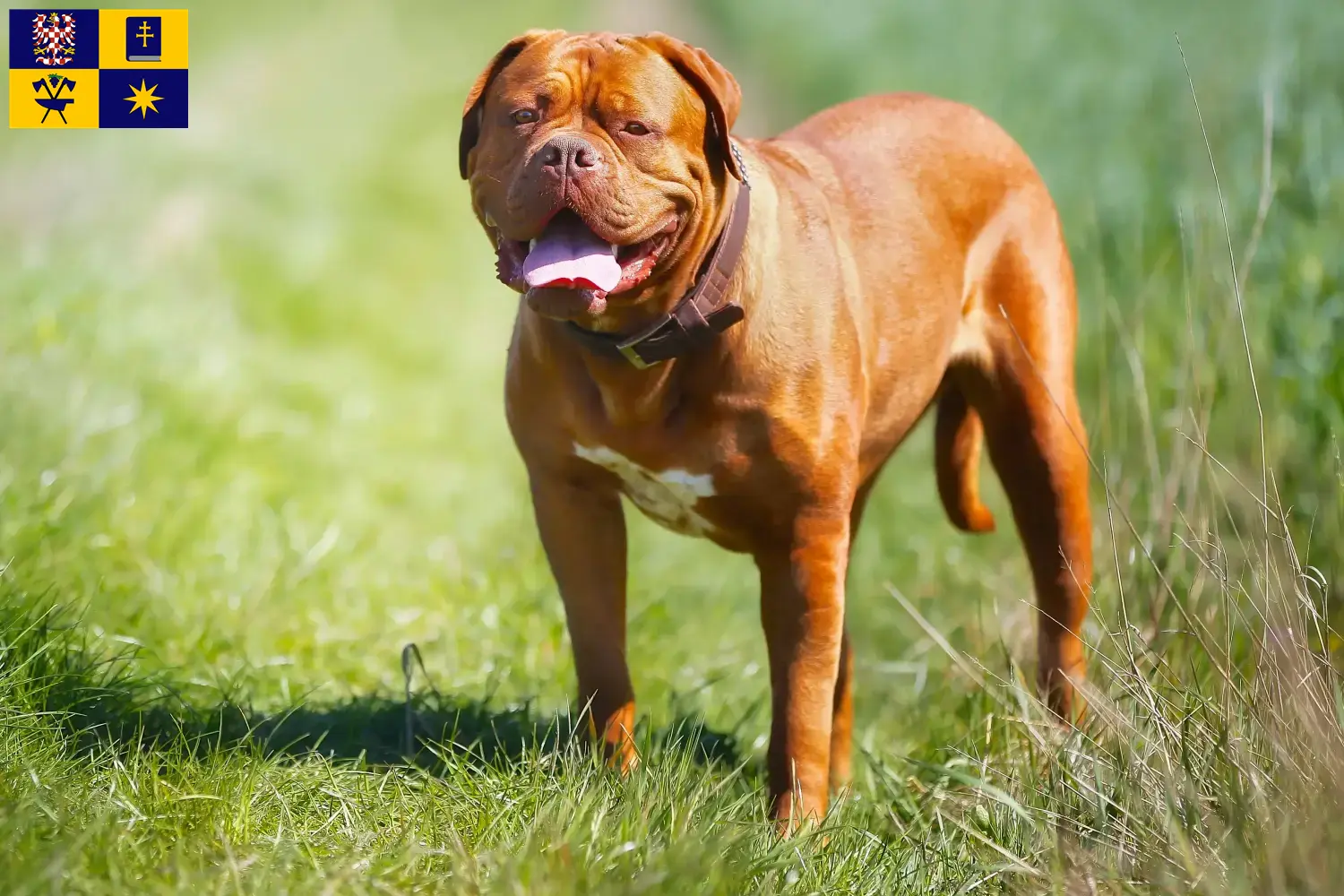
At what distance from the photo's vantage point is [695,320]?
3096 mm

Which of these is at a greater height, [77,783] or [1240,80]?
[1240,80]

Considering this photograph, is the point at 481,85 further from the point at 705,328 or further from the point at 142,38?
the point at 142,38

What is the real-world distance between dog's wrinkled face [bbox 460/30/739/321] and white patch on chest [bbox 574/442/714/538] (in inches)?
14.3

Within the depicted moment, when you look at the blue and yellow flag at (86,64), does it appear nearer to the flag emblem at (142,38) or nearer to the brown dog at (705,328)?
the flag emblem at (142,38)

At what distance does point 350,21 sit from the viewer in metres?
14.2

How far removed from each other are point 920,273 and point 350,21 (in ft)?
37.8

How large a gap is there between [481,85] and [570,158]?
1.58 ft

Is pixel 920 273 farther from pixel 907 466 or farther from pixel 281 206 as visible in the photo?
pixel 281 206

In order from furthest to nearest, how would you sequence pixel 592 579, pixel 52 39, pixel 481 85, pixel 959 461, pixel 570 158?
1. pixel 52 39
2. pixel 959 461
3. pixel 592 579
4. pixel 481 85
5. pixel 570 158

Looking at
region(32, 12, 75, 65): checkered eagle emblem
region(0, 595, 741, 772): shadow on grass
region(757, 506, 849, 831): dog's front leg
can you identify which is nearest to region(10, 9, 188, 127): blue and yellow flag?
region(32, 12, 75, 65): checkered eagle emblem

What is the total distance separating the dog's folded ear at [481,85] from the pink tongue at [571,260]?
0.95ft

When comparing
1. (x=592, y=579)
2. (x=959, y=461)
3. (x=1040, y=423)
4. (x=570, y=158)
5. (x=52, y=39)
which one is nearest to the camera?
(x=570, y=158)

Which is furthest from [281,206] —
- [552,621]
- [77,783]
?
[77,783]

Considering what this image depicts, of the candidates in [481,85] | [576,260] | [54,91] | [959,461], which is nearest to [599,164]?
[576,260]
